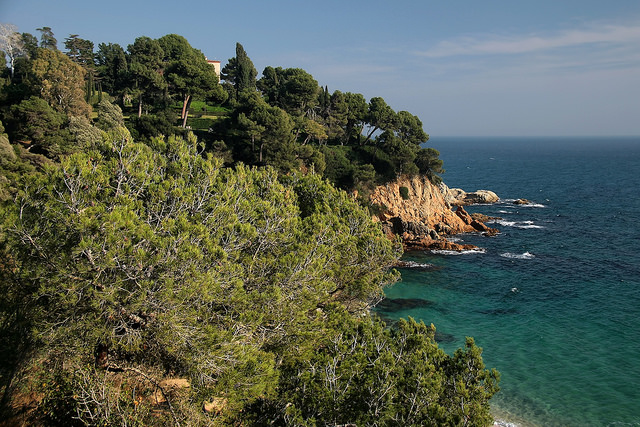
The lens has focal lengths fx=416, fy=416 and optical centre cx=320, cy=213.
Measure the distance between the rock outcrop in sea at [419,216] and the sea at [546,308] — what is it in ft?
8.56

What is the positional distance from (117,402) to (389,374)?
306 inches

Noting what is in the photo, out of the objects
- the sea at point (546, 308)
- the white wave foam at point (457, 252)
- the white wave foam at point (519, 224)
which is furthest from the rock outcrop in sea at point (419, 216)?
the white wave foam at point (519, 224)

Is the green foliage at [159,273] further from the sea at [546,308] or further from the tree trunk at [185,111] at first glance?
the tree trunk at [185,111]

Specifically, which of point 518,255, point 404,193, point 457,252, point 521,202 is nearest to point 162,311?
point 457,252

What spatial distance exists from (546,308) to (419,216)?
26346mm

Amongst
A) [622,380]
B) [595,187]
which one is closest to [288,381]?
[622,380]

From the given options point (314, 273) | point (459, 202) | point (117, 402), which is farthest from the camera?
point (459, 202)

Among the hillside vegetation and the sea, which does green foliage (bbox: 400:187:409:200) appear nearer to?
the sea

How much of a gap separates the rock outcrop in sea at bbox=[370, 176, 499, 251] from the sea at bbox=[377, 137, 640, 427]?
261cm

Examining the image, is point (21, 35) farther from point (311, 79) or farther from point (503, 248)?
point (503, 248)

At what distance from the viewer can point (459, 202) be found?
82.7m

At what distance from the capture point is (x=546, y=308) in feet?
119

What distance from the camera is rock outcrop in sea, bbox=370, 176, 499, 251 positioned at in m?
55.5

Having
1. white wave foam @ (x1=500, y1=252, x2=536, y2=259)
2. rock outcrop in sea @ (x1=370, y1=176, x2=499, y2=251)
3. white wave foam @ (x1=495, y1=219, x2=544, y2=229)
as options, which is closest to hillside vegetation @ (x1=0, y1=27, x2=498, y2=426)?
white wave foam @ (x1=500, y1=252, x2=536, y2=259)
